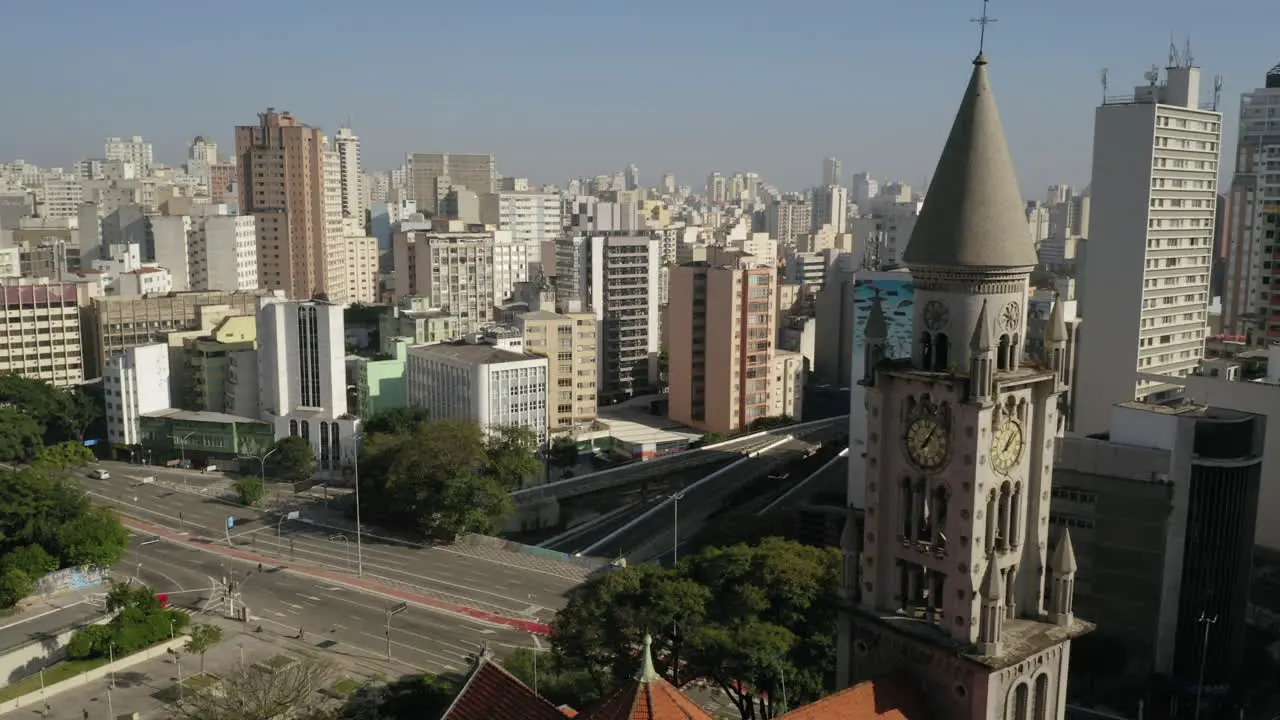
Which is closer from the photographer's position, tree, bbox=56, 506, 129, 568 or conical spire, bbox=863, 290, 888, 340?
conical spire, bbox=863, 290, 888, 340

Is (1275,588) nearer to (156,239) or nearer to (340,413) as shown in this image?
(340,413)

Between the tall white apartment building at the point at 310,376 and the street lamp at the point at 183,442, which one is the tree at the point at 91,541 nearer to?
the tall white apartment building at the point at 310,376

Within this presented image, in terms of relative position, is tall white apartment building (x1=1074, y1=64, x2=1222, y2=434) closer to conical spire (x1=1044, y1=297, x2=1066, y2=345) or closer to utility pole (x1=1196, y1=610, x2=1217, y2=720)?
utility pole (x1=1196, y1=610, x2=1217, y2=720)

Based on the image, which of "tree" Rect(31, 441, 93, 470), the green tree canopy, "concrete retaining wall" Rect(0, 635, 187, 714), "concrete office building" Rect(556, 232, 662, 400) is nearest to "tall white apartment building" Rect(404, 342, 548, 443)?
"tree" Rect(31, 441, 93, 470)

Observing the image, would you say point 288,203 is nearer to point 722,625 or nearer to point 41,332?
point 41,332

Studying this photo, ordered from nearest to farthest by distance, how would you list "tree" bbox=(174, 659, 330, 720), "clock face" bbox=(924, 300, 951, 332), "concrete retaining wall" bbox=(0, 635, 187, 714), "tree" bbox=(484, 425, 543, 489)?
"clock face" bbox=(924, 300, 951, 332) < "tree" bbox=(174, 659, 330, 720) < "concrete retaining wall" bbox=(0, 635, 187, 714) < "tree" bbox=(484, 425, 543, 489)

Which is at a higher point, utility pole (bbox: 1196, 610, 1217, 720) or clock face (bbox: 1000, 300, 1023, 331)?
clock face (bbox: 1000, 300, 1023, 331)

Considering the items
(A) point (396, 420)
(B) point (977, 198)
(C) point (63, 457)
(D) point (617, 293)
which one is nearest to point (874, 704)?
(B) point (977, 198)
